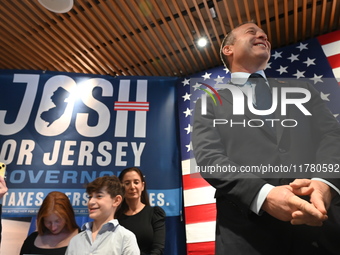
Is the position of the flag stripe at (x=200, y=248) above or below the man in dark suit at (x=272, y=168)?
below

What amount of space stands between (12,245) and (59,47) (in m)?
2.33

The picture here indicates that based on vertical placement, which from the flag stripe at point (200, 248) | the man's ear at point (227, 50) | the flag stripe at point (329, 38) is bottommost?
the flag stripe at point (200, 248)

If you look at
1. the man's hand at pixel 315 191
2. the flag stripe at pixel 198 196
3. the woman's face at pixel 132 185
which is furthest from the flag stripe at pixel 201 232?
the man's hand at pixel 315 191

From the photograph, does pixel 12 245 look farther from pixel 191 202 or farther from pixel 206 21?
pixel 206 21

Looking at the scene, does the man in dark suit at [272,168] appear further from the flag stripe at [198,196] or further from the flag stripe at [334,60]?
the flag stripe at [334,60]

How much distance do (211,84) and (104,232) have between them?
156 cm

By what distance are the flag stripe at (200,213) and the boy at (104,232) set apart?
32.3 inches

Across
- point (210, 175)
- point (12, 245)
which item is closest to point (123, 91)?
point (12, 245)

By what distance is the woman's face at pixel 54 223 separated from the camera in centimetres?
244

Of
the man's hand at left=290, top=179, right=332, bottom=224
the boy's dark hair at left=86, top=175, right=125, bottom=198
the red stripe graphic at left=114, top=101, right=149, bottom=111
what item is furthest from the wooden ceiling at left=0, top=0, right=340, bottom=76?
the man's hand at left=290, top=179, right=332, bottom=224

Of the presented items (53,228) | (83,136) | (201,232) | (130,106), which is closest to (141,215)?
(201,232)

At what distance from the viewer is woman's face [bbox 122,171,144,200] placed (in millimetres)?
2551

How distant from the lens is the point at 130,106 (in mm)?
3193

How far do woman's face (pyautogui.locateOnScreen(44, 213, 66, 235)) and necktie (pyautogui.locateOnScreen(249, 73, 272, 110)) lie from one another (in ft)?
6.56
